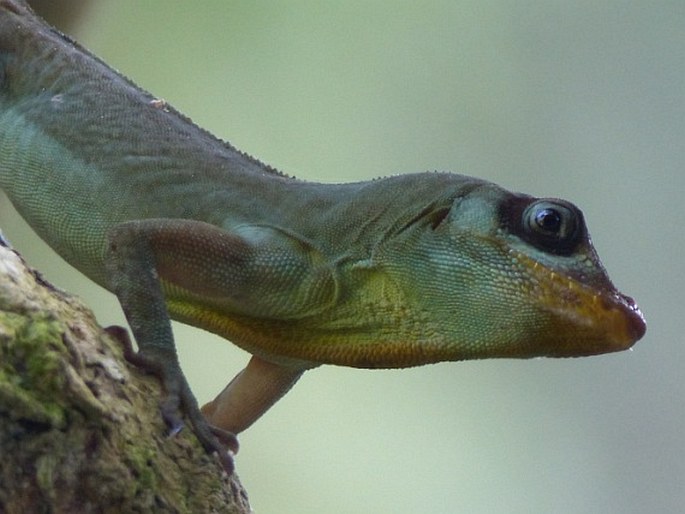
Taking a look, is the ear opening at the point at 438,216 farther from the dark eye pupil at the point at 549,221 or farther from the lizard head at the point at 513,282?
the dark eye pupil at the point at 549,221

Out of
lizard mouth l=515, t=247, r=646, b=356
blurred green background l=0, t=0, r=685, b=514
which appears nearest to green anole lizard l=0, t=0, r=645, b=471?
lizard mouth l=515, t=247, r=646, b=356

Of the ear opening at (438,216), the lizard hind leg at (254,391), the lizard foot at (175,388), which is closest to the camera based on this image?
the lizard foot at (175,388)

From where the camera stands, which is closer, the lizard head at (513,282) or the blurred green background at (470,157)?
the lizard head at (513,282)

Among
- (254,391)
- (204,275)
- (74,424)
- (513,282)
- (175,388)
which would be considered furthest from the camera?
(254,391)

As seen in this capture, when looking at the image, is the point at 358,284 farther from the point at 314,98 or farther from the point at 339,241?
the point at 314,98

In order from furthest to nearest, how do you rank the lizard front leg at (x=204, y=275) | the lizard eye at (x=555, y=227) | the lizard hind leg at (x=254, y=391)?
the lizard hind leg at (x=254, y=391) → the lizard eye at (x=555, y=227) → the lizard front leg at (x=204, y=275)

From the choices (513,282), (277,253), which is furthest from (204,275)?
(513,282)

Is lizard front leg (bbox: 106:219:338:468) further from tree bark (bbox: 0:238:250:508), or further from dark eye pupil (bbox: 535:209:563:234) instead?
dark eye pupil (bbox: 535:209:563:234)

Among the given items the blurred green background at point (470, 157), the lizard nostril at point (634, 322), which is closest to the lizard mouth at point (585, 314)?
the lizard nostril at point (634, 322)

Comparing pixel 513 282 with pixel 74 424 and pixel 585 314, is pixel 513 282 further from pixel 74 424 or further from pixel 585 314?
pixel 74 424
